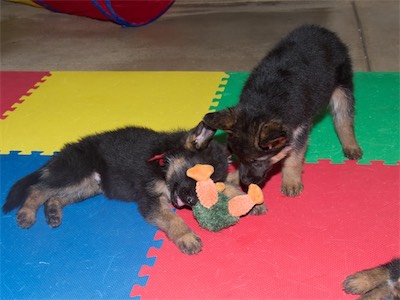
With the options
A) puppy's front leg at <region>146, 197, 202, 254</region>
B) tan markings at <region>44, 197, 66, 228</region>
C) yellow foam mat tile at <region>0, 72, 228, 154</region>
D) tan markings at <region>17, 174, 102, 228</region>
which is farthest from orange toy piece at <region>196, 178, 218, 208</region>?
yellow foam mat tile at <region>0, 72, 228, 154</region>

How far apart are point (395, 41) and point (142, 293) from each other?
601cm

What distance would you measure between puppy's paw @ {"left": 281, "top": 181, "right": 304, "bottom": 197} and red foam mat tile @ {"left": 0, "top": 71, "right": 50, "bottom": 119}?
3.37m

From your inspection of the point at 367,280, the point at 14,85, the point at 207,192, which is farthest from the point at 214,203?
the point at 14,85

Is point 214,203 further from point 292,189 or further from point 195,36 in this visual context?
point 195,36

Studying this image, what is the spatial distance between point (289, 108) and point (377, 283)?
1464mm

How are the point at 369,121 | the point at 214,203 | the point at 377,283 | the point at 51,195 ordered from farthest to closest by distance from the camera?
the point at 369,121 < the point at 51,195 < the point at 214,203 < the point at 377,283

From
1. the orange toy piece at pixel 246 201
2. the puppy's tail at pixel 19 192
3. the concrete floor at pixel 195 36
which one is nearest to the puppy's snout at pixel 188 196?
the orange toy piece at pixel 246 201

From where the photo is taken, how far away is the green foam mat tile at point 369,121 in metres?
5.08

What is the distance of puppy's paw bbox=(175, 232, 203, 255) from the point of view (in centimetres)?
392

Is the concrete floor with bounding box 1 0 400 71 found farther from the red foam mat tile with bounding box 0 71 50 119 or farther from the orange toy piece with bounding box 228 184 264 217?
the orange toy piece with bounding box 228 184 264 217

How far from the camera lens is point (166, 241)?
13.5 ft

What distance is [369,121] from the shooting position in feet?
18.4

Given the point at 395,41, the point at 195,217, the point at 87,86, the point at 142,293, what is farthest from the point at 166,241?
the point at 395,41

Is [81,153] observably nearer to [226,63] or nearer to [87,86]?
[87,86]
